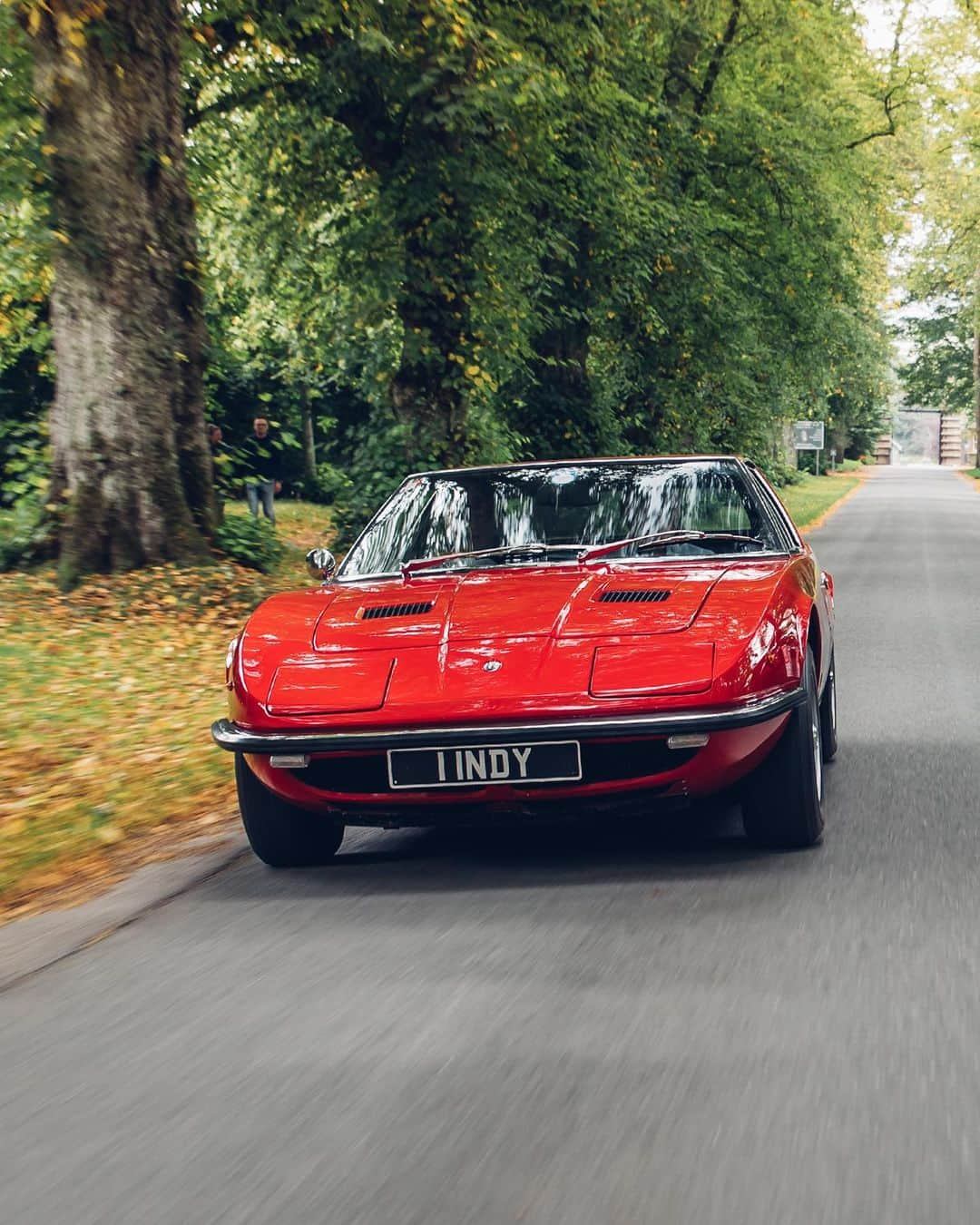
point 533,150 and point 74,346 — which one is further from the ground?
point 533,150

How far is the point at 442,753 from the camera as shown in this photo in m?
4.99

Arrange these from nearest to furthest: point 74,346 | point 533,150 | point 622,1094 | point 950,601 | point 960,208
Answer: point 622,1094, point 74,346, point 950,601, point 533,150, point 960,208

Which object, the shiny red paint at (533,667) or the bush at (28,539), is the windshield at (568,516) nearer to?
the shiny red paint at (533,667)

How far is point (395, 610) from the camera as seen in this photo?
5.67 meters

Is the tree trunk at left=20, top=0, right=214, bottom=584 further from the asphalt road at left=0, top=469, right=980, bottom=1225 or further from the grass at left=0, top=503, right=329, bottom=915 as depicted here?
the asphalt road at left=0, top=469, right=980, bottom=1225

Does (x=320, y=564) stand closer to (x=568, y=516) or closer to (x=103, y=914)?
(x=568, y=516)

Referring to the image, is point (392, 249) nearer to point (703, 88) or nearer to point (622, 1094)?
point (703, 88)

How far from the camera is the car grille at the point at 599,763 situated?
196 inches

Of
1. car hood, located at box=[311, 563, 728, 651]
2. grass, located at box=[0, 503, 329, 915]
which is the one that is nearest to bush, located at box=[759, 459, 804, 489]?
grass, located at box=[0, 503, 329, 915]

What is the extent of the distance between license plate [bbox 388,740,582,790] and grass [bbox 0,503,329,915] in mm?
1341

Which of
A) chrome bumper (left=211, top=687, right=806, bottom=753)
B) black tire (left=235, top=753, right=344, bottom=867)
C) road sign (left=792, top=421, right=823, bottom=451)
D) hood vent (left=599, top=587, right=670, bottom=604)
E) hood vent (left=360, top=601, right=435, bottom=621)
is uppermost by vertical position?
hood vent (left=599, top=587, right=670, bottom=604)

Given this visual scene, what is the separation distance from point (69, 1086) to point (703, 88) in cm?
2449

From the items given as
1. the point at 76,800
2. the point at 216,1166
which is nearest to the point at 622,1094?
the point at 216,1166

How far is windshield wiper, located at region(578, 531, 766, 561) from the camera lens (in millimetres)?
6227
